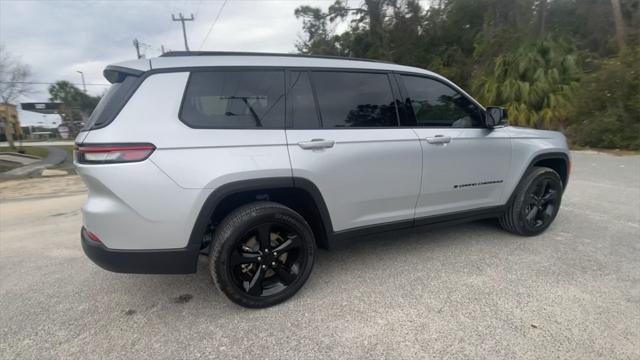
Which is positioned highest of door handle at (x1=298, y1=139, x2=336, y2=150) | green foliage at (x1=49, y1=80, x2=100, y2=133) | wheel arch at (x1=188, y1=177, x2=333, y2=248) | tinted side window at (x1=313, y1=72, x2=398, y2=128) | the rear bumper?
green foliage at (x1=49, y1=80, x2=100, y2=133)

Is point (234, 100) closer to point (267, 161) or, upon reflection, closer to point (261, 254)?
point (267, 161)

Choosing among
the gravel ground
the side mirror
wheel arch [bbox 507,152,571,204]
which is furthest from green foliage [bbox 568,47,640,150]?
the side mirror

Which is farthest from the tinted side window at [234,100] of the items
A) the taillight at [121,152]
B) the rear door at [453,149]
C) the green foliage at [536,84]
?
the green foliage at [536,84]

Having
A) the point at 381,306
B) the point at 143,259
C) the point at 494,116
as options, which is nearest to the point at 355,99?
the point at 494,116

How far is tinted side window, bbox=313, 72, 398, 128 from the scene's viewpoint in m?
2.74

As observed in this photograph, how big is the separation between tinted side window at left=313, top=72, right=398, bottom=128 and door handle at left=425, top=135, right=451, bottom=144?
13.2 inches

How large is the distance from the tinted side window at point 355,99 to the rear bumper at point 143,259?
1376 mm

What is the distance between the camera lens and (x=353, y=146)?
2.69 m

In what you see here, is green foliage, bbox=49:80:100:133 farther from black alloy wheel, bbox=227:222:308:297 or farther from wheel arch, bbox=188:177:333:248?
black alloy wheel, bbox=227:222:308:297

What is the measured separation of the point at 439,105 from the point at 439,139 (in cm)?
40

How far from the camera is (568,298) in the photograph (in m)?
2.54

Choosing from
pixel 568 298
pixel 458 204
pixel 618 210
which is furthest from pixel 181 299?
pixel 618 210

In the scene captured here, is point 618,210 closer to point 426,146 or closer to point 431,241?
point 431,241

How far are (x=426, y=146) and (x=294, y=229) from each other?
135 centimetres
